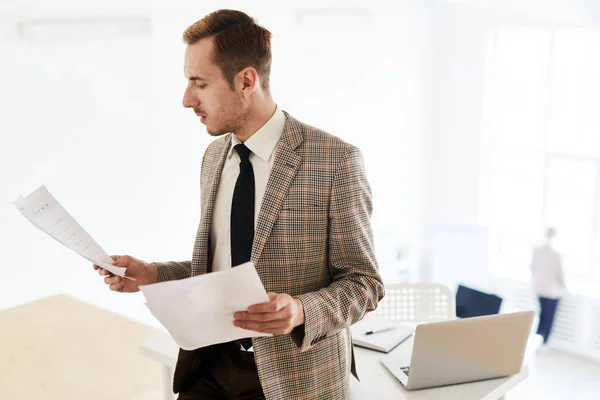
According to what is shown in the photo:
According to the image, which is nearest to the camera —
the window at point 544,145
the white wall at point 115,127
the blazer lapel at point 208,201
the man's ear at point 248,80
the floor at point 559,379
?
the man's ear at point 248,80

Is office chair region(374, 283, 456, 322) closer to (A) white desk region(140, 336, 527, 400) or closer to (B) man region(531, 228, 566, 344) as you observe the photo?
(A) white desk region(140, 336, 527, 400)

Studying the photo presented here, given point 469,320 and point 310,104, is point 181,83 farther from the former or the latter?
point 469,320

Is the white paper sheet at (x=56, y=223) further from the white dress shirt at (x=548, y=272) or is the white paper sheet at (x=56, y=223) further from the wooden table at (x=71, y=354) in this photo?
the white dress shirt at (x=548, y=272)

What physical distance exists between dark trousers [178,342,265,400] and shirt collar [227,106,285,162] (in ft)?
1.67

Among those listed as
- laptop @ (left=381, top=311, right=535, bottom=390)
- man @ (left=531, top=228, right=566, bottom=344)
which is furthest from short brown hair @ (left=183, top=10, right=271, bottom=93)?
man @ (left=531, top=228, right=566, bottom=344)

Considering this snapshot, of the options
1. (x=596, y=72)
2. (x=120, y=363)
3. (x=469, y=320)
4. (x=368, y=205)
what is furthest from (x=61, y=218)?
(x=596, y=72)

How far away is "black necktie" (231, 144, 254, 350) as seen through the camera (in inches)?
70.1

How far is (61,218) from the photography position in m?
1.72

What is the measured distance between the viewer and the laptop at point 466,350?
1.99 metres

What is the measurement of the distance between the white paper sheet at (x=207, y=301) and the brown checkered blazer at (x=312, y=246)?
0.22 m

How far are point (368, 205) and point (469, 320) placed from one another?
52 centimetres

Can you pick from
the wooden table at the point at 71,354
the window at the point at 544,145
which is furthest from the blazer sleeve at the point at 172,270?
the window at the point at 544,145

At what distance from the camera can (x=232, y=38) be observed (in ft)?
5.74

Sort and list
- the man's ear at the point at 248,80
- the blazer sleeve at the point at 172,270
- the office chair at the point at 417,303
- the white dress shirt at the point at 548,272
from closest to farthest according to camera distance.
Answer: the man's ear at the point at 248,80 → the blazer sleeve at the point at 172,270 → the office chair at the point at 417,303 → the white dress shirt at the point at 548,272
